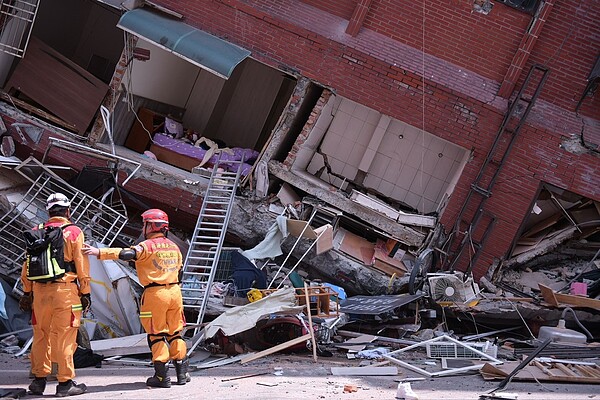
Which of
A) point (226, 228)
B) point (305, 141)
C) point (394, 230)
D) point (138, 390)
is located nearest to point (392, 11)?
point (305, 141)

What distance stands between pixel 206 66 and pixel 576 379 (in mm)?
6874

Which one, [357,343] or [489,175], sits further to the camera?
[489,175]

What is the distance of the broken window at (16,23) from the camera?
13898 mm

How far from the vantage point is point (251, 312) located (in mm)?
10227

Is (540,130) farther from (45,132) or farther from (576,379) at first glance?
(45,132)

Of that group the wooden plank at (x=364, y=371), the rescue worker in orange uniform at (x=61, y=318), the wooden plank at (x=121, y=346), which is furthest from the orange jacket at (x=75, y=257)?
the wooden plank at (x=364, y=371)

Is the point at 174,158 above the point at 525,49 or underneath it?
underneath

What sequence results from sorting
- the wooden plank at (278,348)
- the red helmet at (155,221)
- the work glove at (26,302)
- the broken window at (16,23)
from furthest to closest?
the broken window at (16,23) → the wooden plank at (278,348) → the red helmet at (155,221) → the work glove at (26,302)

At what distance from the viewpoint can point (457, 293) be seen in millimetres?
12336

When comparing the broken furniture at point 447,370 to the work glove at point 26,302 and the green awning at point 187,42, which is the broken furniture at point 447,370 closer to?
the work glove at point 26,302

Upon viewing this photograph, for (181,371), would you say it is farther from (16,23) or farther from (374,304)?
(16,23)

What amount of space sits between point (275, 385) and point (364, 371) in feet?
4.10

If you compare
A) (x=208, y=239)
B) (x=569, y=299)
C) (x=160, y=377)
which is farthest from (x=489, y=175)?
(x=160, y=377)

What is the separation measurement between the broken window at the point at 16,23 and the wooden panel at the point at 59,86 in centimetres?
24
